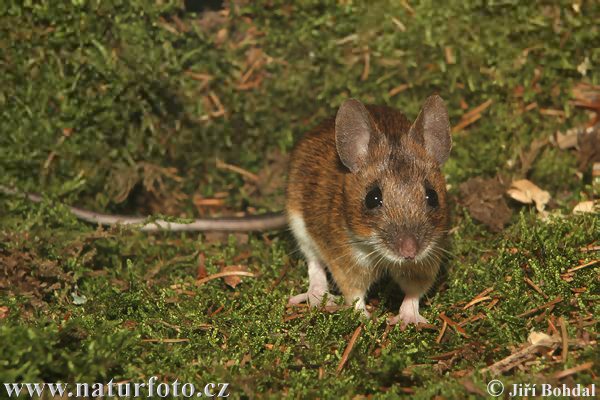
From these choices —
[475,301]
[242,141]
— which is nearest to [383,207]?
[475,301]

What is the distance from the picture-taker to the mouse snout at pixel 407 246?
4277 mm

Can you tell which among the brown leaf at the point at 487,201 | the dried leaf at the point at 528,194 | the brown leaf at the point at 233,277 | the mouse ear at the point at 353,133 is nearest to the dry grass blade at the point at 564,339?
the brown leaf at the point at 487,201

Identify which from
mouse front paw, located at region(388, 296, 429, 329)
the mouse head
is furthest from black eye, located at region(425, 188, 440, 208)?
mouse front paw, located at region(388, 296, 429, 329)

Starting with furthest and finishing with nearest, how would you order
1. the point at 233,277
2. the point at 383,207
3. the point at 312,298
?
the point at 233,277 < the point at 312,298 < the point at 383,207

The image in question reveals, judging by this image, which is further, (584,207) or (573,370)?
(584,207)

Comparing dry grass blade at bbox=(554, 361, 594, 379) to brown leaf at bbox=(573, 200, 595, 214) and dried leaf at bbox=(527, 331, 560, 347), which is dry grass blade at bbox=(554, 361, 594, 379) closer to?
dried leaf at bbox=(527, 331, 560, 347)

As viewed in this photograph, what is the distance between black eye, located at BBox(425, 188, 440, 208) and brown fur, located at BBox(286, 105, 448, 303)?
0.04m

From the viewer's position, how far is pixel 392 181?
457 cm

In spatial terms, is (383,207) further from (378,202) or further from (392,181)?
(392,181)

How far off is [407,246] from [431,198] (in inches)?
19.1

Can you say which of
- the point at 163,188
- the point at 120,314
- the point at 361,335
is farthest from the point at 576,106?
the point at 120,314

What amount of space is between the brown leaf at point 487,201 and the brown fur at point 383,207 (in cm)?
93

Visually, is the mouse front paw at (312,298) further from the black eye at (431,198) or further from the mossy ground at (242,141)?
the black eye at (431,198)

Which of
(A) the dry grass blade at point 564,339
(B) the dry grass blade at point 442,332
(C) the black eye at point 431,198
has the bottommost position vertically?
(B) the dry grass blade at point 442,332
